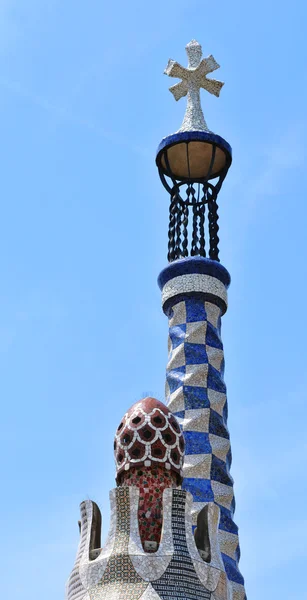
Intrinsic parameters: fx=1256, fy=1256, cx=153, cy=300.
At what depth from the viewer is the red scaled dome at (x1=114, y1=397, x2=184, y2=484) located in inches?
374

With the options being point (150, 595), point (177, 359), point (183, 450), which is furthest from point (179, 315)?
point (150, 595)

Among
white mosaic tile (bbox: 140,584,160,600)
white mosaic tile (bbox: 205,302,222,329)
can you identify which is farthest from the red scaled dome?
white mosaic tile (bbox: 205,302,222,329)

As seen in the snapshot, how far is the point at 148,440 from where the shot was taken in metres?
9.50

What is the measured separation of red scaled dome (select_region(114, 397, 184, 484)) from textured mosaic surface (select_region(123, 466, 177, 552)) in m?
0.06

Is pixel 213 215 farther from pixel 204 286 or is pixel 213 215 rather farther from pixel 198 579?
pixel 198 579

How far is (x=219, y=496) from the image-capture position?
1334 centimetres

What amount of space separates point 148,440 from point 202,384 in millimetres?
4586

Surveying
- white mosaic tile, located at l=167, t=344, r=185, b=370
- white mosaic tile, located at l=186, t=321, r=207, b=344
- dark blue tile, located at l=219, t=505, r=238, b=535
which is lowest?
dark blue tile, located at l=219, t=505, r=238, b=535

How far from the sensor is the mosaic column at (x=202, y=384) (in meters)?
13.3

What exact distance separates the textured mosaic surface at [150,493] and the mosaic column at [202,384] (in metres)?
3.29

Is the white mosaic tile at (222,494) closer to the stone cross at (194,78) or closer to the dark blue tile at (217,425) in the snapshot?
the dark blue tile at (217,425)

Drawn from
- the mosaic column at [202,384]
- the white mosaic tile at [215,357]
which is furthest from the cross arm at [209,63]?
the white mosaic tile at [215,357]

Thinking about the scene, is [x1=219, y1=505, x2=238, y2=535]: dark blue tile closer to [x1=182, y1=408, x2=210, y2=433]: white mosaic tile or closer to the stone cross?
[x1=182, y1=408, x2=210, y2=433]: white mosaic tile

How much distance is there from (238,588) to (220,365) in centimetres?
270
